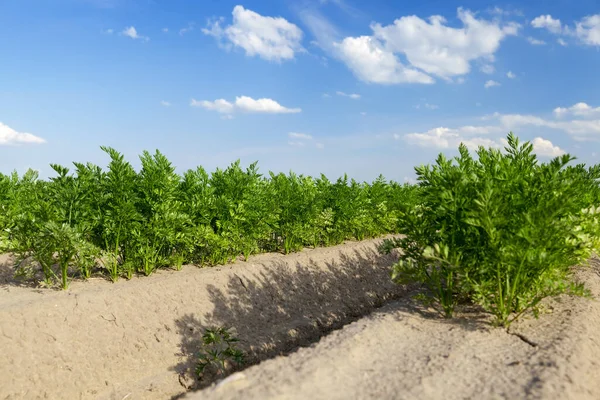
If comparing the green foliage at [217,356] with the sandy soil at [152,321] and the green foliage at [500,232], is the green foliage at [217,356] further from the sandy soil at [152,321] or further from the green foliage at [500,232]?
the green foliage at [500,232]

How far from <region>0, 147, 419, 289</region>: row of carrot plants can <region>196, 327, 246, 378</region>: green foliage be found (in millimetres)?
2215

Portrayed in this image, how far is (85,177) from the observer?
7.40 m

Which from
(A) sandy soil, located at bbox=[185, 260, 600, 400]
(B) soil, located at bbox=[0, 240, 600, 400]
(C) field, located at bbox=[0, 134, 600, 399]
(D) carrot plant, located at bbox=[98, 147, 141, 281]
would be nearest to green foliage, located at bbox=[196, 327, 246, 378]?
(C) field, located at bbox=[0, 134, 600, 399]

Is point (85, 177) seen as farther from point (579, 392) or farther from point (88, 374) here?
point (579, 392)

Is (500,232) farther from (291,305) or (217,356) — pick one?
(291,305)

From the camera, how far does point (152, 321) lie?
6746 mm

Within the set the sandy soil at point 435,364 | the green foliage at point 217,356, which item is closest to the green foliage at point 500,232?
the sandy soil at point 435,364

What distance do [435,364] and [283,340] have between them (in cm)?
335

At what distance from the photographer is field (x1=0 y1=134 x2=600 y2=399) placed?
4.19 meters

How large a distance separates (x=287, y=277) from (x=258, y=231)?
3.96 feet

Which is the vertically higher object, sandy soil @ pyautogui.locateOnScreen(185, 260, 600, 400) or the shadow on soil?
sandy soil @ pyautogui.locateOnScreen(185, 260, 600, 400)

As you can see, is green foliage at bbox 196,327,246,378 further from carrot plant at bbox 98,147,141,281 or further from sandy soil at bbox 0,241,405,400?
carrot plant at bbox 98,147,141,281

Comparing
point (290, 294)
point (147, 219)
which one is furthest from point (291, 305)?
point (147, 219)

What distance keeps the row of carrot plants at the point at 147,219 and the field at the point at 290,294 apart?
37mm
